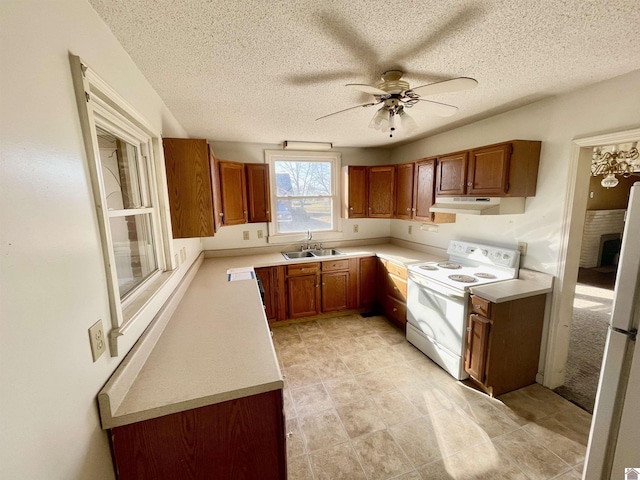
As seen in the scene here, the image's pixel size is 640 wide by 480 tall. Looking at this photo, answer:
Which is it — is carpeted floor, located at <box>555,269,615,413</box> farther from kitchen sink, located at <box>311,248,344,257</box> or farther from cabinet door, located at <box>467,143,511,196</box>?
kitchen sink, located at <box>311,248,344,257</box>

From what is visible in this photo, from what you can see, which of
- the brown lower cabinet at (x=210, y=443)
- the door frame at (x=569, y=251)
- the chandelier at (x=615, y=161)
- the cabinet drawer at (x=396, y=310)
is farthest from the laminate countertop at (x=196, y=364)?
the chandelier at (x=615, y=161)

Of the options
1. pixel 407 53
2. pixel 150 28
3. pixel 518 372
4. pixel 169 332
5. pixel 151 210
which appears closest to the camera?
pixel 150 28

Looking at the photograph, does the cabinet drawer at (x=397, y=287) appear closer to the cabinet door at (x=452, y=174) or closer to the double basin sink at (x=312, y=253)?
the double basin sink at (x=312, y=253)

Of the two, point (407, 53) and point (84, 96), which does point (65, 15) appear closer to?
point (84, 96)

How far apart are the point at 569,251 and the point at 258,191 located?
3.07m

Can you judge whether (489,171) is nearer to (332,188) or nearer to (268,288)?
(332,188)

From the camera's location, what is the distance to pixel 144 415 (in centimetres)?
96

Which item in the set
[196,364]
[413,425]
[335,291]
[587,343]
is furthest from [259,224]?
[587,343]

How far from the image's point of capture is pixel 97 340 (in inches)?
36.1

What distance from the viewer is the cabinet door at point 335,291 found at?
3.45 meters

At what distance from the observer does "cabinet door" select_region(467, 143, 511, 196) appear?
2150mm

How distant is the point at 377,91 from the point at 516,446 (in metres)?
2.37

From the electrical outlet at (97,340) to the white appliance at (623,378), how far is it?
5.83ft

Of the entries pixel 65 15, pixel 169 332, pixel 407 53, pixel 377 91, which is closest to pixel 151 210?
pixel 169 332
